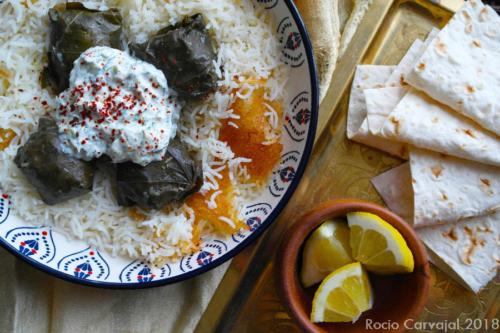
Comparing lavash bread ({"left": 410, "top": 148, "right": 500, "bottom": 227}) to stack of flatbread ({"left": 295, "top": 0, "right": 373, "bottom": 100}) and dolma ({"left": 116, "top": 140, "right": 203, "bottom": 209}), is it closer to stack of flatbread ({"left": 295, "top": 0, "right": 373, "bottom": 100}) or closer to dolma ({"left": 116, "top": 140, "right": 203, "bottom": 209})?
stack of flatbread ({"left": 295, "top": 0, "right": 373, "bottom": 100})

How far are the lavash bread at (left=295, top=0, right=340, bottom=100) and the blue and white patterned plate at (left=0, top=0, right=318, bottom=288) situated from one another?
0.64 ft

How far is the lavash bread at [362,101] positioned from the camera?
286 centimetres

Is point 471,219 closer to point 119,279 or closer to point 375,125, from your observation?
point 375,125

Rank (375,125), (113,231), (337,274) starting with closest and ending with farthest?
(337,274) → (113,231) → (375,125)

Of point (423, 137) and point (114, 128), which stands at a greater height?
point (423, 137)

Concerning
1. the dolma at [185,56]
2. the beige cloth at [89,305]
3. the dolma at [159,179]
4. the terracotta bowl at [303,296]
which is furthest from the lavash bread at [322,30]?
the beige cloth at [89,305]

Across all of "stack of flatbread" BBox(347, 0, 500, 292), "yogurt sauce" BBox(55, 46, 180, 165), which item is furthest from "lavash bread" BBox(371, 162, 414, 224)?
"yogurt sauce" BBox(55, 46, 180, 165)

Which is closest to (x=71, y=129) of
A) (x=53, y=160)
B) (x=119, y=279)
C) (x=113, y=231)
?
(x=53, y=160)

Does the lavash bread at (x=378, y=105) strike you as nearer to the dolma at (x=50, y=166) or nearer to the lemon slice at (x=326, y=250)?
the lemon slice at (x=326, y=250)

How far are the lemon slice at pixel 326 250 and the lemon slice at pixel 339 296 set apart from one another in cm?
7

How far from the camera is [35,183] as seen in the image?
249 cm

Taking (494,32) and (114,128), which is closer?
(114,128)

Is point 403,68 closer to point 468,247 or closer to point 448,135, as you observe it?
point 448,135

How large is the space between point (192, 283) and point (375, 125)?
1.33 m
